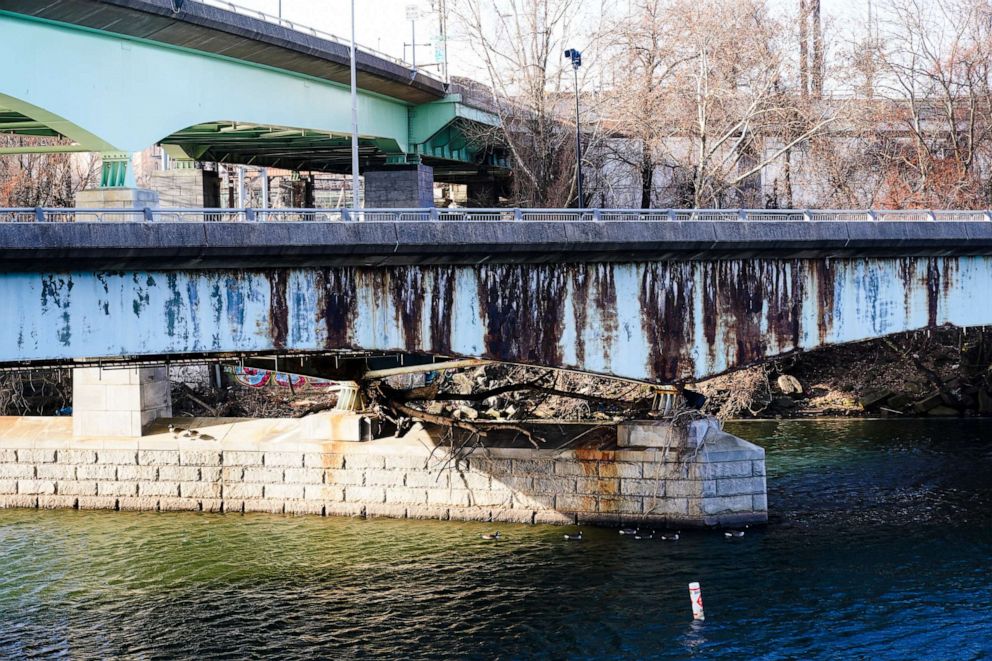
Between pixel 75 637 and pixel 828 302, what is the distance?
51.2ft

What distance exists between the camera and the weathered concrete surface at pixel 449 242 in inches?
647

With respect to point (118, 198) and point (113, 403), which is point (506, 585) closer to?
Result: point (118, 198)

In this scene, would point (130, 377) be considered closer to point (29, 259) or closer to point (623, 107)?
point (29, 259)

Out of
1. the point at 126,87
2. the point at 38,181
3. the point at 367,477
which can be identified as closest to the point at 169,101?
the point at 126,87

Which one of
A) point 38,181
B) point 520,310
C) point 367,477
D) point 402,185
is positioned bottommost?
point 367,477

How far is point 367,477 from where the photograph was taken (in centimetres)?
2545

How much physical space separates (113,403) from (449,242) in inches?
445

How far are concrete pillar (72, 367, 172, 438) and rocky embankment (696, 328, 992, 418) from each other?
714 inches

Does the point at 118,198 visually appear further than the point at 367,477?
No

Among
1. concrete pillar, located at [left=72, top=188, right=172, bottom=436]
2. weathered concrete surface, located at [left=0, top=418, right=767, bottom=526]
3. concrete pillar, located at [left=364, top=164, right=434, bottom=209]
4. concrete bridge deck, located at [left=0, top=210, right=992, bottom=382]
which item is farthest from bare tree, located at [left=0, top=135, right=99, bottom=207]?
concrete bridge deck, located at [left=0, top=210, right=992, bottom=382]

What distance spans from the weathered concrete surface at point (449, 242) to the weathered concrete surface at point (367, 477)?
4.25 meters

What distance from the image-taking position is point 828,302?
77.7 ft

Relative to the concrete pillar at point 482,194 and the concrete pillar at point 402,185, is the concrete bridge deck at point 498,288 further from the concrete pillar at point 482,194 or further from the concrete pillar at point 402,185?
the concrete pillar at point 482,194

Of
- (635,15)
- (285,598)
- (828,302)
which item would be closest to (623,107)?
(635,15)
